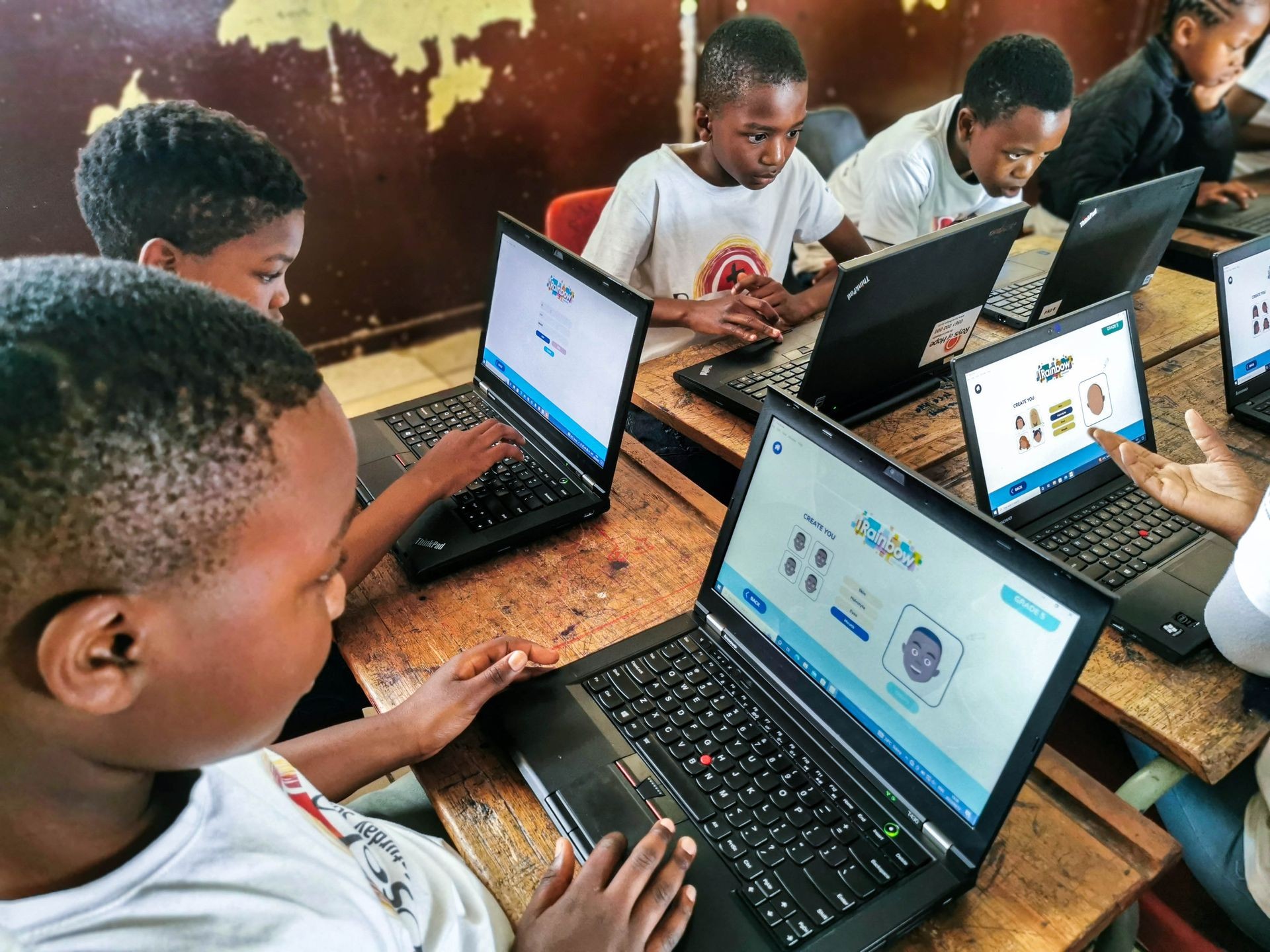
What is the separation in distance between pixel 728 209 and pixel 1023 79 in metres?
0.64

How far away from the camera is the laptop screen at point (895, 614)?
0.66 m

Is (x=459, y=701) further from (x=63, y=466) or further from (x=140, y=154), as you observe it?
(x=140, y=154)

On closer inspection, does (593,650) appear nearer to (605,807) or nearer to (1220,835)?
(605,807)

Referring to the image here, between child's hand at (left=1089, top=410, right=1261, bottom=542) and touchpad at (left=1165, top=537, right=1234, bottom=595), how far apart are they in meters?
0.04

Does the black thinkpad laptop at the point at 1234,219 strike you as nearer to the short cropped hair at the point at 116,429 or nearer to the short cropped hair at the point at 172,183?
the short cropped hair at the point at 172,183

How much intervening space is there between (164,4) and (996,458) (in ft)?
7.79

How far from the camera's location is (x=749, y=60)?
1604 mm

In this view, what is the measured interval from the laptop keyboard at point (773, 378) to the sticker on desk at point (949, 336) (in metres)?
0.19

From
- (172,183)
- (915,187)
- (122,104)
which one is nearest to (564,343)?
(172,183)

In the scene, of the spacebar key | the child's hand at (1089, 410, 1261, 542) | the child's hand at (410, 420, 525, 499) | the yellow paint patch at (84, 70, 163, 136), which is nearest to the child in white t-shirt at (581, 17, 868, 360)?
the child's hand at (410, 420, 525, 499)

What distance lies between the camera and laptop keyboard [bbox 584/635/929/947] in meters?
0.67

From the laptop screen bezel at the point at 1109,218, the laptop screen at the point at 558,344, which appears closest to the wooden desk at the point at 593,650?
the laptop screen at the point at 558,344

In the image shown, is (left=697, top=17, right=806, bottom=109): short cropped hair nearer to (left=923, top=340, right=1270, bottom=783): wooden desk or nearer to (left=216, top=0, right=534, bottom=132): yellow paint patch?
(left=923, top=340, right=1270, bottom=783): wooden desk

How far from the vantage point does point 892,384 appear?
139cm
